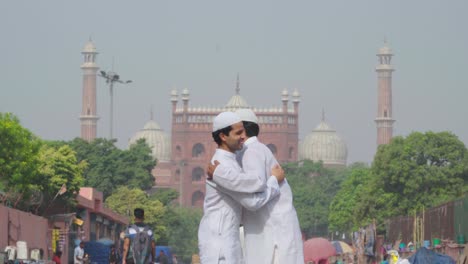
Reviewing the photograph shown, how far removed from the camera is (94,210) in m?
51.4

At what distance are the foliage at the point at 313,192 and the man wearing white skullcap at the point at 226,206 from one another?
10244 centimetres

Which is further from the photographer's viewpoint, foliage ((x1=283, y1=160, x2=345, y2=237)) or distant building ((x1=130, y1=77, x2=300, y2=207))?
distant building ((x1=130, y1=77, x2=300, y2=207))

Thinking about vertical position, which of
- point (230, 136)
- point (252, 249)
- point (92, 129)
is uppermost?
point (92, 129)

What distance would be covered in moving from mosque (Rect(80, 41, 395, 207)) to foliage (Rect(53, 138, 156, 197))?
66.9 m

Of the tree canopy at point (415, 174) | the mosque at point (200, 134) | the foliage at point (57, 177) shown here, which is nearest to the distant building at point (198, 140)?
the mosque at point (200, 134)

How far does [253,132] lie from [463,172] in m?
45.2

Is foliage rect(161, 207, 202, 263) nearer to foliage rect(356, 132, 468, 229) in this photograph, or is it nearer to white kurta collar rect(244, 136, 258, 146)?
foliage rect(356, 132, 468, 229)

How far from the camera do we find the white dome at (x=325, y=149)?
175 m

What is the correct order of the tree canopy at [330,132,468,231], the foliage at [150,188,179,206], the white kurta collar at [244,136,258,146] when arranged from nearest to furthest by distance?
1. the white kurta collar at [244,136,258,146]
2. the tree canopy at [330,132,468,231]
3. the foliage at [150,188,179,206]

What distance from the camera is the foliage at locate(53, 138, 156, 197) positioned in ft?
255

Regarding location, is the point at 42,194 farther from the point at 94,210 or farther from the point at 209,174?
the point at 209,174

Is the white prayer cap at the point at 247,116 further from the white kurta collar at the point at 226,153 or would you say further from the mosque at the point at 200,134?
the mosque at the point at 200,134

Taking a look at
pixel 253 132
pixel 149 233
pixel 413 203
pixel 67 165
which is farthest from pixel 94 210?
pixel 253 132

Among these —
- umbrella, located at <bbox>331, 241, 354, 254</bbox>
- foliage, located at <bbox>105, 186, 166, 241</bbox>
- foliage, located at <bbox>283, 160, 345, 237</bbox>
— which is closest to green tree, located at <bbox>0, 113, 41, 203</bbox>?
umbrella, located at <bbox>331, 241, 354, 254</bbox>
